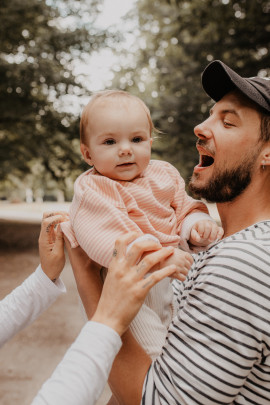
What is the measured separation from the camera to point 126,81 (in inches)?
593

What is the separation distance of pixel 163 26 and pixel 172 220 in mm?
16359

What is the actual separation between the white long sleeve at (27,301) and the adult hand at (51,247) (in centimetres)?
6

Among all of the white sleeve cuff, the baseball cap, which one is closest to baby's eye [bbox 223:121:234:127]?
the baseball cap

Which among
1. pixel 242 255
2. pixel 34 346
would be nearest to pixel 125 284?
pixel 242 255

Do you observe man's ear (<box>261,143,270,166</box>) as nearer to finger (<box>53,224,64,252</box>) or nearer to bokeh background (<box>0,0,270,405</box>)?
finger (<box>53,224,64,252</box>)

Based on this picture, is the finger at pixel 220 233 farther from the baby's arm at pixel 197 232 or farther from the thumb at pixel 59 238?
the thumb at pixel 59 238

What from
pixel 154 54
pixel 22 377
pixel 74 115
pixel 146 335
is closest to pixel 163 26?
pixel 154 54

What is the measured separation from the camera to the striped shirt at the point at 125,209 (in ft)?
5.55

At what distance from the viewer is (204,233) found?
1965 mm

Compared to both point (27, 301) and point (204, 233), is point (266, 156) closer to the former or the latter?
point (204, 233)

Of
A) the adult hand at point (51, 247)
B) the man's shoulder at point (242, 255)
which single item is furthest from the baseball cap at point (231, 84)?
the adult hand at point (51, 247)

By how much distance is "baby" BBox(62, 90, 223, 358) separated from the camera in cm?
168

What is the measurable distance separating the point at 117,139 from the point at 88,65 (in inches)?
476

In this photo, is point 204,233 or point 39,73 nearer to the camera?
point 204,233
